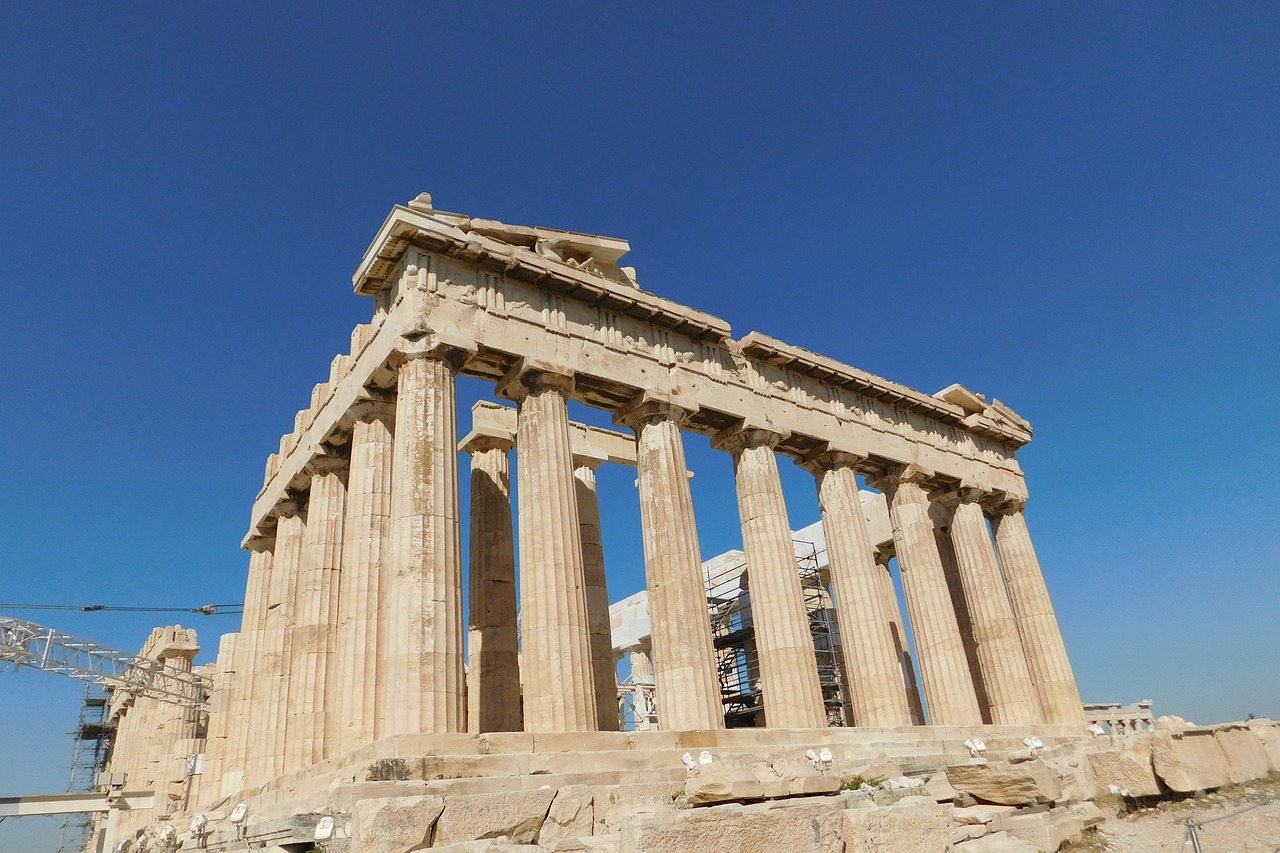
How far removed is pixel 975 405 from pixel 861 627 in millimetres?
11582

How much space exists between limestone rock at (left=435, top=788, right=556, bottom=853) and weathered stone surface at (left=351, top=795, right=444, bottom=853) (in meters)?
0.22

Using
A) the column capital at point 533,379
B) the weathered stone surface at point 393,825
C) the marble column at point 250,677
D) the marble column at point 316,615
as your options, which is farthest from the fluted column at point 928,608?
the weathered stone surface at point 393,825

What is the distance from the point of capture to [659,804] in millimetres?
11438

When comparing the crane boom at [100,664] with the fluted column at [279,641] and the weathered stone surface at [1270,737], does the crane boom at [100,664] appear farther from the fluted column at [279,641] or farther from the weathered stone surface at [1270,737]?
the weathered stone surface at [1270,737]

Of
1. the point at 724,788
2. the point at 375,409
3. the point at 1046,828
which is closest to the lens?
the point at 1046,828

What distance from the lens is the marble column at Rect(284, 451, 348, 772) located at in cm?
1831

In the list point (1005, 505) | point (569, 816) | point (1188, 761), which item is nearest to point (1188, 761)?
point (1188, 761)

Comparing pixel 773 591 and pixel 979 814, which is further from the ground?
pixel 773 591

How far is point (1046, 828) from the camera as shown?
29.6 ft

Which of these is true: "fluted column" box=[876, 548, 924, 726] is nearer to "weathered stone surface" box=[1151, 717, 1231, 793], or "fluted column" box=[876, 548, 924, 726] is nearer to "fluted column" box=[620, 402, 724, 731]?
"fluted column" box=[620, 402, 724, 731]

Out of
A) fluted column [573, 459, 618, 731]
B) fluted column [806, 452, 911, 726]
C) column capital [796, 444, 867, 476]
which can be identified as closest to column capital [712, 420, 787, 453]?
column capital [796, 444, 867, 476]

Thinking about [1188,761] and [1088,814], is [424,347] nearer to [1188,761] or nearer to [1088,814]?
[1088,814]

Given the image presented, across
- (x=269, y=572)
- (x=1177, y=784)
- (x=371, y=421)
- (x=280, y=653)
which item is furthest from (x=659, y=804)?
(x=269, y=572)

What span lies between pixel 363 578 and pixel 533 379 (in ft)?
17.8
